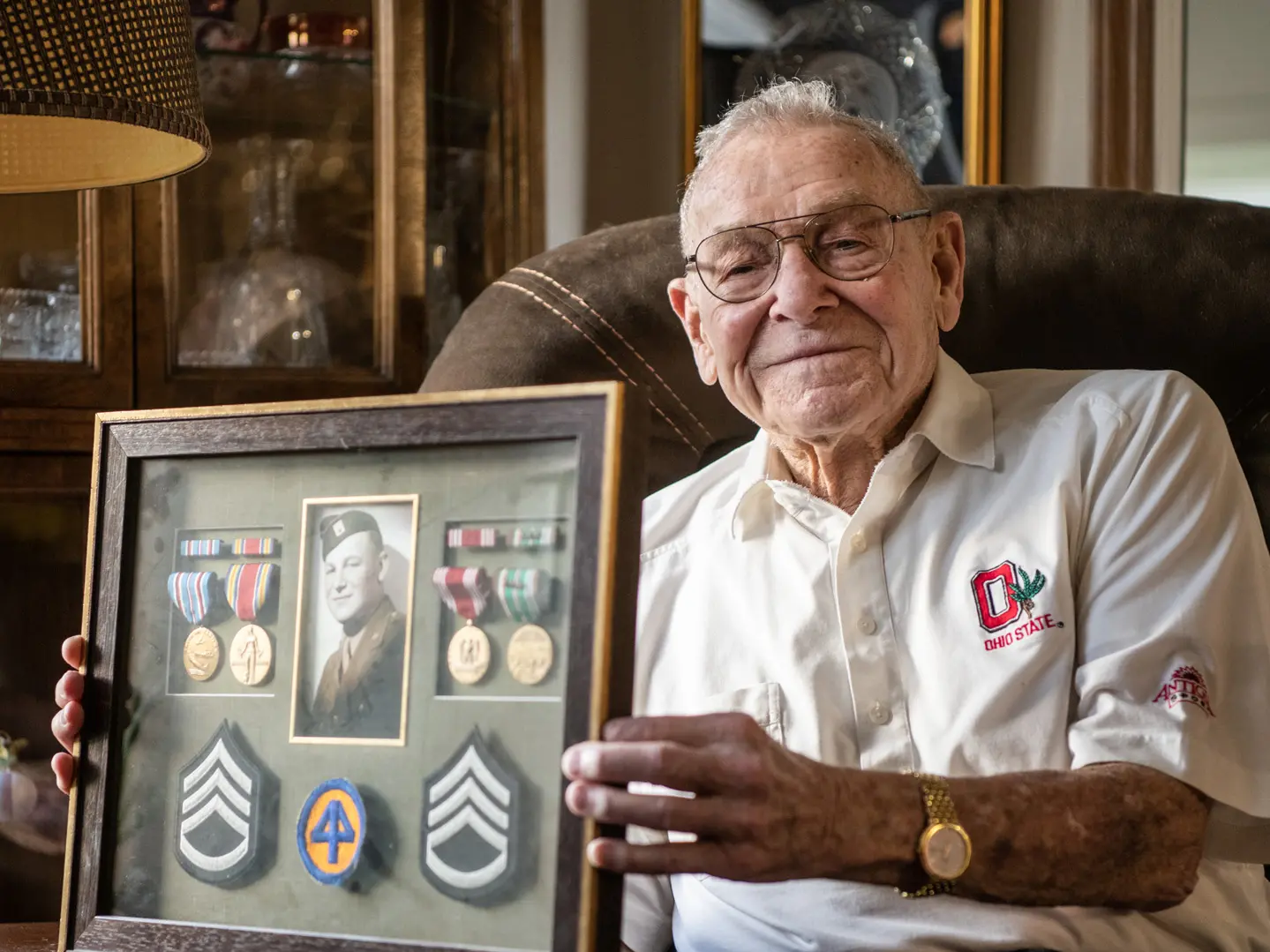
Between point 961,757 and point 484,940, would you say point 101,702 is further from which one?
point 961,757

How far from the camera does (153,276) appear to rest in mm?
2080

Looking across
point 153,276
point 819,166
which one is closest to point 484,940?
point 819,166

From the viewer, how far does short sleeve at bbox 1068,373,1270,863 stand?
3.27ft

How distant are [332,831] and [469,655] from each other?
0.15 m

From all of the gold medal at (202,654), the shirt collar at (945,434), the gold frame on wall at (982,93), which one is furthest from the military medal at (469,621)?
the gold frame on wall at (982,93)

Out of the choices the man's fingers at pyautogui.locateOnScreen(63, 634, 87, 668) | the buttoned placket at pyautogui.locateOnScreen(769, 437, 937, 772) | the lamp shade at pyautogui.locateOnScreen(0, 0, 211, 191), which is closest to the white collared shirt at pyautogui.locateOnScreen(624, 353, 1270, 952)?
the buttoned placket at pyautogui.locateOnScreen(769, 437, 937, 772)

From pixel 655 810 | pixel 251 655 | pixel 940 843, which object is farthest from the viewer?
pixel 251 655

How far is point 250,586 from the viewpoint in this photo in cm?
97

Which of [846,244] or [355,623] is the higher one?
Answer: [846,244]

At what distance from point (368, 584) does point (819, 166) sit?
59 centimetres

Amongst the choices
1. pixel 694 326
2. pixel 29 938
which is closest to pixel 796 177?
pixel 694 326

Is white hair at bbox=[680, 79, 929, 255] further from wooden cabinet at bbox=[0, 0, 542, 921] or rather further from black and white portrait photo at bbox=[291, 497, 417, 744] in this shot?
wooden cabinet at bbox=[0, 0, 542, 921]

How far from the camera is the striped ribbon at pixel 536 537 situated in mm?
835

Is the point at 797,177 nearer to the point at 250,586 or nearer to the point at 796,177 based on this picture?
Answer: the point at 796,177
